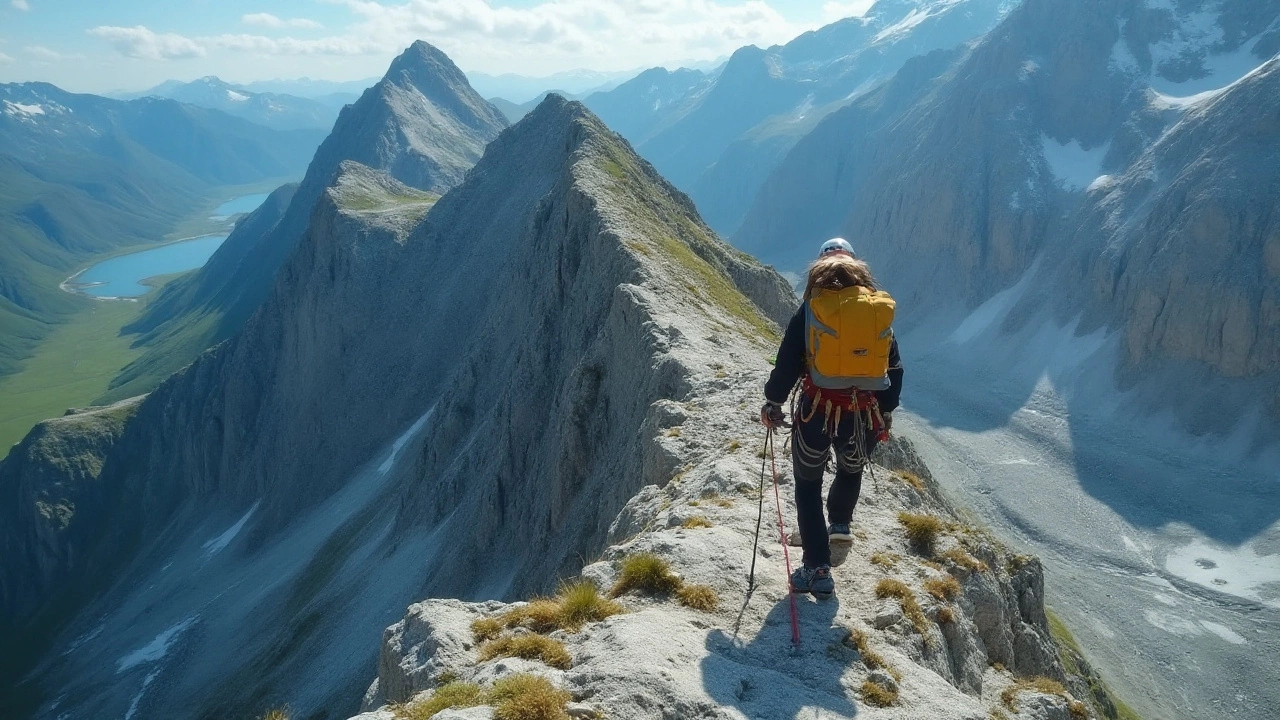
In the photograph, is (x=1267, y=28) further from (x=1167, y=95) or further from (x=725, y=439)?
(x=725, y=439)

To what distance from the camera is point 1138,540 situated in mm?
83188

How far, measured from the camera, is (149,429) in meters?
140

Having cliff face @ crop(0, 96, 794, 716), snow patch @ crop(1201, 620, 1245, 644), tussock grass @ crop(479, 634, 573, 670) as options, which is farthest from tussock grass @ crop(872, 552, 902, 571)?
snow patch @ crop(1201, 620, 1245, 644)

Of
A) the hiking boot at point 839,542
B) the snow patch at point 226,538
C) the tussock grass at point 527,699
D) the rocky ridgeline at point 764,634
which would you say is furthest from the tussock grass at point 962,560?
the snow patch at point 226,538

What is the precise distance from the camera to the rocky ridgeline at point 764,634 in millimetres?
9312

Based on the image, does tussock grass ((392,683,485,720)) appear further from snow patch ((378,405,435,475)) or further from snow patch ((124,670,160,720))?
snow patch ((124,670,160,720))

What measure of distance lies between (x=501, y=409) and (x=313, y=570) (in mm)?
32724

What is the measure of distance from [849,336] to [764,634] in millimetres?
4175

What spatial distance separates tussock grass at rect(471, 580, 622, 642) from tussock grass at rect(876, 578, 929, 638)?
161 inches

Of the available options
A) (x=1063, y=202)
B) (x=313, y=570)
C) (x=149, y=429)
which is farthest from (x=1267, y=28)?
(x=149, y=429)

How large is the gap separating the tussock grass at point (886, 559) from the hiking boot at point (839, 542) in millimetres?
688

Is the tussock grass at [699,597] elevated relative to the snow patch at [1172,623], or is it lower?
elevated

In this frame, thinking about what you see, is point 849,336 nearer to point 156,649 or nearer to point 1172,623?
point 1172,623

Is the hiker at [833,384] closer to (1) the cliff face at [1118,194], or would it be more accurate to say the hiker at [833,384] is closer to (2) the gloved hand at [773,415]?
(2) the gloved hand at [773,415]
